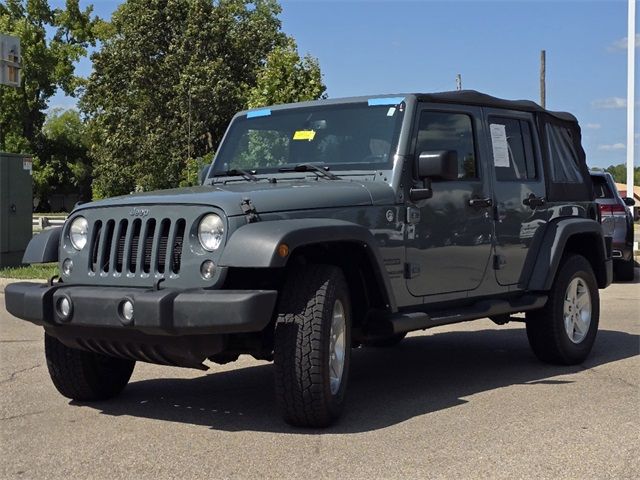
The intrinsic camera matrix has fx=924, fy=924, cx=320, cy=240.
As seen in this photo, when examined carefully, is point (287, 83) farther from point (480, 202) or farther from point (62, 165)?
point (62, 165)

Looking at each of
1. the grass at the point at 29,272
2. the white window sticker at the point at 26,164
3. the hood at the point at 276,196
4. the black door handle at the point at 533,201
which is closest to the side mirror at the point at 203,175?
the hood at the point at 276,196

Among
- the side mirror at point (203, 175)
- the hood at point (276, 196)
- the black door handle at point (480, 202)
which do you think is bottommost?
the black door handle at point (480, 202)

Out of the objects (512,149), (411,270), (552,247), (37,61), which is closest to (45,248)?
(411,270)

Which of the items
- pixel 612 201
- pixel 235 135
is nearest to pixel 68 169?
pixel 612 201

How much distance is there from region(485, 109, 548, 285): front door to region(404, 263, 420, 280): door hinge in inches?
41.0

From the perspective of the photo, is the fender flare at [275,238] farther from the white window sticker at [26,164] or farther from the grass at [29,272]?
the white window sticker at [26,164]

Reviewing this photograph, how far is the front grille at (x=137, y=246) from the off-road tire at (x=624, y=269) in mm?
11826

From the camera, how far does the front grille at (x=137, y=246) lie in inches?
197

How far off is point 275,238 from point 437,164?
1540 mm

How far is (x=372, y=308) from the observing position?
18.8 feet

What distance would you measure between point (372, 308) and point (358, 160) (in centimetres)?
102

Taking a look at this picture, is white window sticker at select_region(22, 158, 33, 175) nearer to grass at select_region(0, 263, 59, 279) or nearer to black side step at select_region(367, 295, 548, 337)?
grass at select_region(0, 263, 59, 279)

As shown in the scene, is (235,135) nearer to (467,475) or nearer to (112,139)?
(467,475)

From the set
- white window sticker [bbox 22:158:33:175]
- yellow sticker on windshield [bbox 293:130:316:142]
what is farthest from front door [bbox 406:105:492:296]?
white window sticker [bbox 22:158:33:175]
